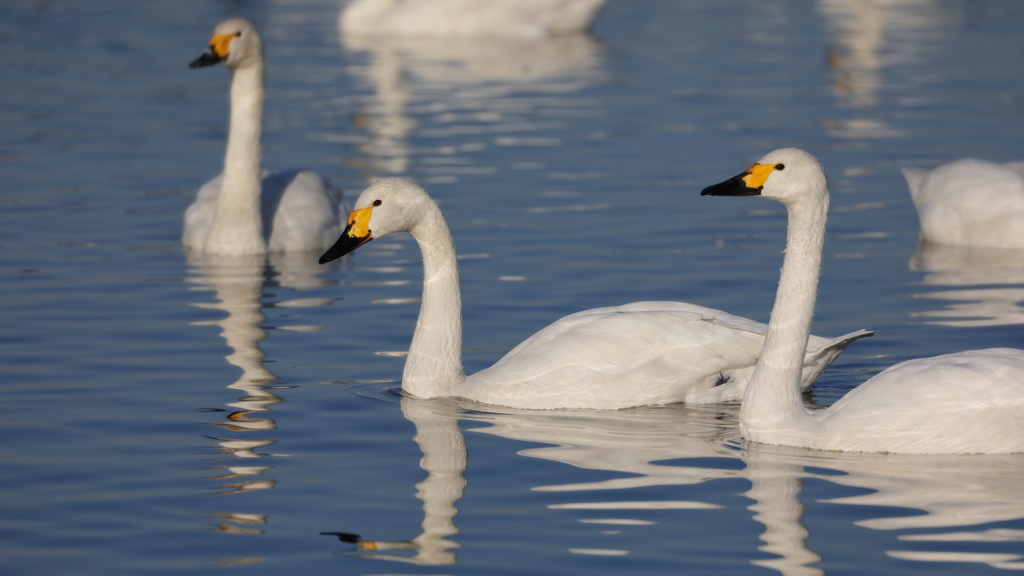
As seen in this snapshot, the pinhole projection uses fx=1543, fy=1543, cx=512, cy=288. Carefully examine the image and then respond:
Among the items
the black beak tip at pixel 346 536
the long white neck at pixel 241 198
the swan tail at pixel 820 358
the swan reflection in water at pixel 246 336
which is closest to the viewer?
the black beak tip at pixel 346 536

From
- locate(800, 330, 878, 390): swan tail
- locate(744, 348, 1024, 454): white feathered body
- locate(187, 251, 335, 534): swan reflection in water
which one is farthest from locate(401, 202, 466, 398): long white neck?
locate(744, 348, 1024, 454): white feathered body

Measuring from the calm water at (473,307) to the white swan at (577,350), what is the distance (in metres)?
0.18

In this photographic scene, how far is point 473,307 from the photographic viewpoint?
10570mm

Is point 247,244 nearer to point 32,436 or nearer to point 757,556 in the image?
point 32,436

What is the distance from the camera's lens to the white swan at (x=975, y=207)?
12.3m

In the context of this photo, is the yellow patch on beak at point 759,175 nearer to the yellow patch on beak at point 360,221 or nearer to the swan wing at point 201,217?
the yellow patch on beak at point 360,221

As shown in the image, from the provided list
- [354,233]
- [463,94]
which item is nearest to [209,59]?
[354,233]

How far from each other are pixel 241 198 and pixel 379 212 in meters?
4.45

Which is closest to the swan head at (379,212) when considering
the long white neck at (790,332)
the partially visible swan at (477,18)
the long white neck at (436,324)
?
the long white neck at (436,324)

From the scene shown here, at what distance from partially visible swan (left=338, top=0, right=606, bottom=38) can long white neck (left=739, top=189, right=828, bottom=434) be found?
21189 mm

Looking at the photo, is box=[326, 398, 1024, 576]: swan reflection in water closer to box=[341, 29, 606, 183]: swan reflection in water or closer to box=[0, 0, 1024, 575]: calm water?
box=[0, 0, 1024, 575]: calm water

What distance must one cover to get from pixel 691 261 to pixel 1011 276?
2.35 metres

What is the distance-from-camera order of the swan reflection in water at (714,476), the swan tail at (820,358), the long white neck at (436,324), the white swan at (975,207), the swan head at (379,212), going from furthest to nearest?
the white swan at (975,207), the long white neck at (436,324), the swan head at (379,212), the swan tail at (820,358), the swan reflection in water at (714,476)

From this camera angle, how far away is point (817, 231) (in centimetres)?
743
